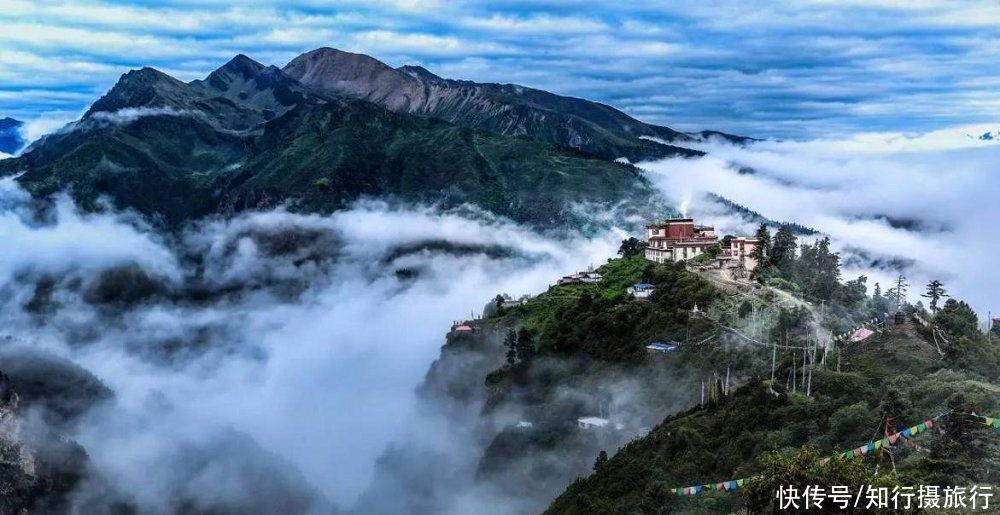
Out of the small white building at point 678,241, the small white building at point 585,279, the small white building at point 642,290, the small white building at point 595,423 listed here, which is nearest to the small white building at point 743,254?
the small white building at point 642,290

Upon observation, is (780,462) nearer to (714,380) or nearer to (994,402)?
(994,402)

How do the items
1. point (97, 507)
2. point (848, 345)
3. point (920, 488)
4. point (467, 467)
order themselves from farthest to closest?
point (97, 507) → point (467, 467) → point (848, 345) → point (920, 488)

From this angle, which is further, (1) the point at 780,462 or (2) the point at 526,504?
(2) the point at 526,504

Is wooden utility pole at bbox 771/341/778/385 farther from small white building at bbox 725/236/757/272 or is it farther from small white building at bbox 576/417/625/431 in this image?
small white building at bbox 725/236/757/272

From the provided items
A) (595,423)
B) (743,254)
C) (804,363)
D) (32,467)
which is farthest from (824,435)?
(32,467)

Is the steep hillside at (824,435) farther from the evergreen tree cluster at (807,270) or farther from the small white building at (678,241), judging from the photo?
the small white building at (678,241)

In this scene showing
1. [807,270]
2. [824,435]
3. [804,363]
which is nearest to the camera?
[824,435]

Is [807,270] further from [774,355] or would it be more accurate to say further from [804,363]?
[804,363]

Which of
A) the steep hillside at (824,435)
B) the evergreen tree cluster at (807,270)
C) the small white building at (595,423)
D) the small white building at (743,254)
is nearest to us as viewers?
the steep hillside at (824,435)

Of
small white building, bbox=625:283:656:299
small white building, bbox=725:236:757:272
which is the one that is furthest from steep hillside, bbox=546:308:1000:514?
small white building, bbox=625:283:656:299

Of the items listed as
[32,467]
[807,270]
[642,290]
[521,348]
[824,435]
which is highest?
[807,270]

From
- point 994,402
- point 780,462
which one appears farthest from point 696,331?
point 780,462
